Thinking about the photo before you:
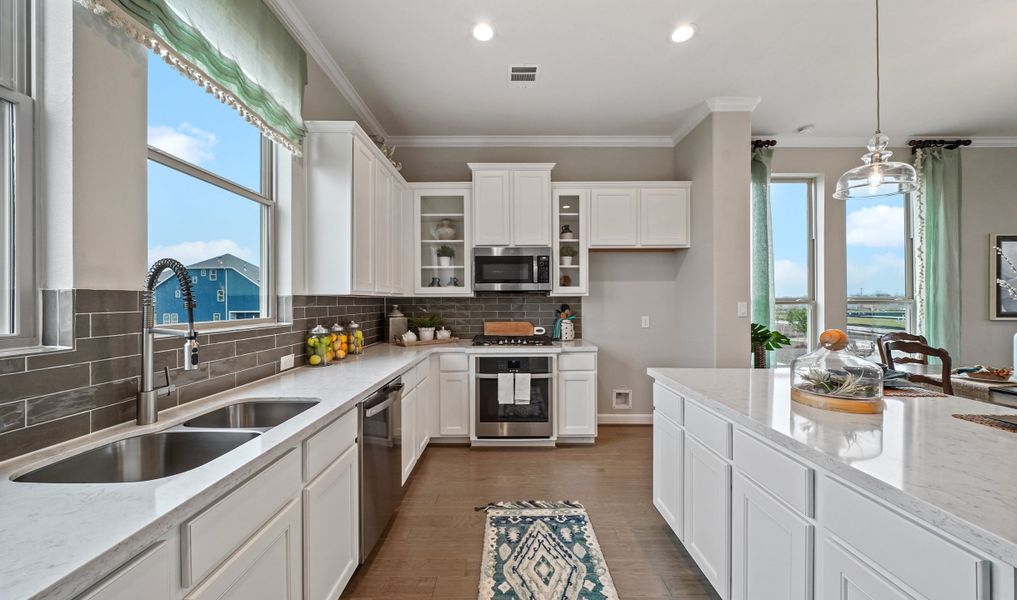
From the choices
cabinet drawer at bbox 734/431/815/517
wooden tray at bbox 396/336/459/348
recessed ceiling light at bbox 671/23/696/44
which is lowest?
cabinet drawer at bbox 734/431/815/517

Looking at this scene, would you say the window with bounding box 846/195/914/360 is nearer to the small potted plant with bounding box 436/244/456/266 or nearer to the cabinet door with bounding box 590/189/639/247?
the cabinet door with bounding box 590/189/639/247

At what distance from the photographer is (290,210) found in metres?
2.26

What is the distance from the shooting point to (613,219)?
3725mm

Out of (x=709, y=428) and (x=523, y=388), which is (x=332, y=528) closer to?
Result: (x=709, y=428)

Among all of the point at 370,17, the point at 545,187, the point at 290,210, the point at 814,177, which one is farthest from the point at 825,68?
the point at 290,210

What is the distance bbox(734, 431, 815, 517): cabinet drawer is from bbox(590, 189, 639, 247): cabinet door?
2.51 meters

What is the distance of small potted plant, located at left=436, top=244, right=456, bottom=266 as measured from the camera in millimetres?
3764

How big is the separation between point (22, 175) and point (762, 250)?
470 centimetres

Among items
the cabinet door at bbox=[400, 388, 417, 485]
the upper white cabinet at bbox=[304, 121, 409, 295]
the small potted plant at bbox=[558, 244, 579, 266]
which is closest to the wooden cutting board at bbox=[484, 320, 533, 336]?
the small potted plant at bbox=[558, 244, 579, 266]

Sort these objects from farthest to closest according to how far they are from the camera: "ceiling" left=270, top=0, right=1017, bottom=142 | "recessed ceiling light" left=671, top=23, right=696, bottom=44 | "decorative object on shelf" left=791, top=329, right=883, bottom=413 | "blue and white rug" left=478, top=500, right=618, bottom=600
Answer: "recessed ceiling light" left=671, top=23, right=696, bottom=44
"ceiling" left=270, top=0, right=1017, bottom=142
"blue and white rug" left=478, top=500, right=618, bottom=600
"decorative object on shelf" left=791, top=329, right=883, bottom=413

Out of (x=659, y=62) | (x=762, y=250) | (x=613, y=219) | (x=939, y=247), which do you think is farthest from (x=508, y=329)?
(x=939, y=247)

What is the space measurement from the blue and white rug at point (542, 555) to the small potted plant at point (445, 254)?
7.13 ft

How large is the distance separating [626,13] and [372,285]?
7.52 feet

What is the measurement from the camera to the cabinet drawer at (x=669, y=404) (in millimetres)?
1916
